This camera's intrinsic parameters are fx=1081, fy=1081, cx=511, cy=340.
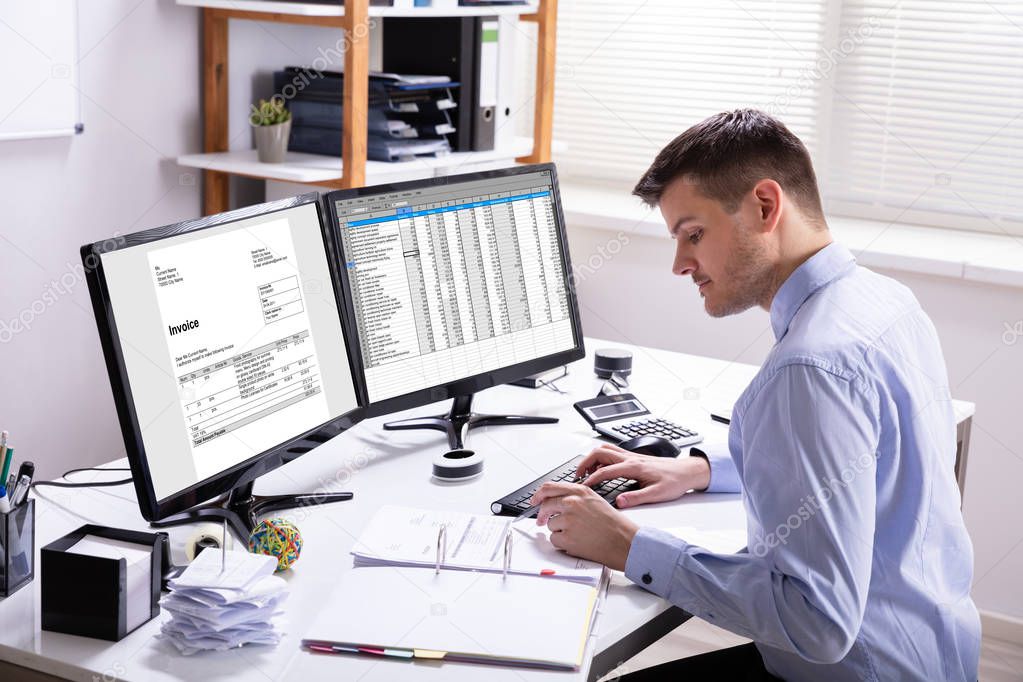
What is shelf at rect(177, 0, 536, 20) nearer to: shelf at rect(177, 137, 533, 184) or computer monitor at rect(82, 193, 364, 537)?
shelf at rect(177, 137, 533, 184)

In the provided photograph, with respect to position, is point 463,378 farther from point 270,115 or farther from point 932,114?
point 932,114

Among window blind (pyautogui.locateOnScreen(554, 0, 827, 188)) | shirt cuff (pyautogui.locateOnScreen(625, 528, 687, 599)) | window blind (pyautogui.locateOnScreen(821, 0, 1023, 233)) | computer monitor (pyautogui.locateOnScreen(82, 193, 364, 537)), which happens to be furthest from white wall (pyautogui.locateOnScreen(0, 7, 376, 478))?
window blind (pyautogui.locateOnScreen(821, 0, 1023, 233))

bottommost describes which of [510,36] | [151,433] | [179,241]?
[151,433]

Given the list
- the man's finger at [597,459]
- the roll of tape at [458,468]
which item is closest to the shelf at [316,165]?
the roll of tape at [458,468]

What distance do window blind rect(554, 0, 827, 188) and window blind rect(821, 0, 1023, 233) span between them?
13 centimetres

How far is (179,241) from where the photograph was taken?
4.63 ft

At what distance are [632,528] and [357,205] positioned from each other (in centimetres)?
72

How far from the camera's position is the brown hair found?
146 centimetres

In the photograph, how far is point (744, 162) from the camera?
57.6 inches

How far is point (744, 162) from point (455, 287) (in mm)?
639

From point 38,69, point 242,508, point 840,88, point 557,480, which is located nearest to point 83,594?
point 242,508

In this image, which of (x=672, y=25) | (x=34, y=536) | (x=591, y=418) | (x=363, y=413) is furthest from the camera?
(x=672, y=25)

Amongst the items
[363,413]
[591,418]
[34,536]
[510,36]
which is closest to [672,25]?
[510,36]

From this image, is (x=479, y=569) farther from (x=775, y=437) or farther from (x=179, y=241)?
(x=179, y=241)
